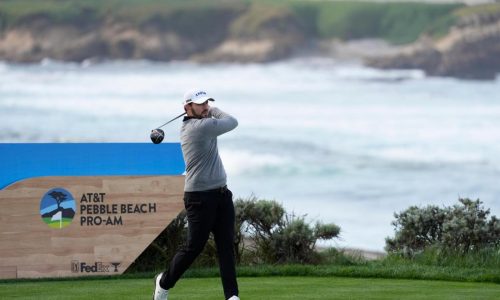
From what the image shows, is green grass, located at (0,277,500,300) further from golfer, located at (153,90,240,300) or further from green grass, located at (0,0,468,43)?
green grass, located at (0,0,468,43)

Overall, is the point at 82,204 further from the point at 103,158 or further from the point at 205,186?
the point at 205,186

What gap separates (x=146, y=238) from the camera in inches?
393

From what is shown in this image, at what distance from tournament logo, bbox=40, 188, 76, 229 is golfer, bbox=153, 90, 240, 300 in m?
2.40

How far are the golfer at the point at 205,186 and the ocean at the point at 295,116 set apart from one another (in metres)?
23.5

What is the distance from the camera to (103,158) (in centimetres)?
1014

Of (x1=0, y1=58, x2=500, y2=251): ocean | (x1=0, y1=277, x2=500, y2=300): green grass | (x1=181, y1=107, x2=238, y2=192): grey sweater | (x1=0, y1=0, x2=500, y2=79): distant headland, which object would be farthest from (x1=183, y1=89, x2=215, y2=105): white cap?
(x1=0, y1=0, x2=500, y2=79): distant headland

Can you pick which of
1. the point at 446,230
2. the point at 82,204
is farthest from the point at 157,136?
the point at 446,230

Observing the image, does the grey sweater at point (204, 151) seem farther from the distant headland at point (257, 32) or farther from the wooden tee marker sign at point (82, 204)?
the distant headland at point (257, 32)

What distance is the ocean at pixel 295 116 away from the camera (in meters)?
33.0

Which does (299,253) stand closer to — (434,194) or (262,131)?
(434,194)

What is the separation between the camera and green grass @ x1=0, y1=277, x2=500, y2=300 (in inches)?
331

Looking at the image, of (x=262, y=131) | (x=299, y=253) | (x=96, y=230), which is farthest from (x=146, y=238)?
(x=262, y=131)

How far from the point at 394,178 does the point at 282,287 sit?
2373cm

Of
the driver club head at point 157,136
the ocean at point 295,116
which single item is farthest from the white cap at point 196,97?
the ocean at point 295,116
